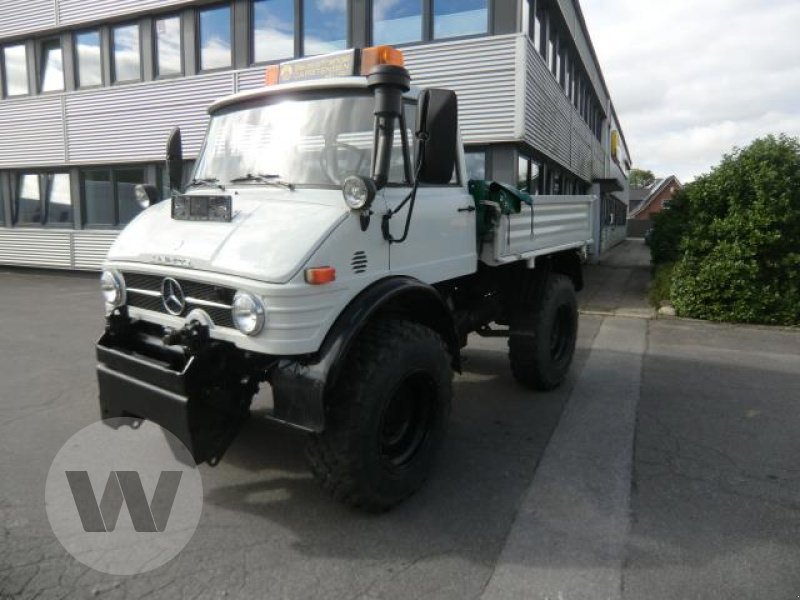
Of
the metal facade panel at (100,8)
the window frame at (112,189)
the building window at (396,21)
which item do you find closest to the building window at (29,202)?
the window frame at (112,189)

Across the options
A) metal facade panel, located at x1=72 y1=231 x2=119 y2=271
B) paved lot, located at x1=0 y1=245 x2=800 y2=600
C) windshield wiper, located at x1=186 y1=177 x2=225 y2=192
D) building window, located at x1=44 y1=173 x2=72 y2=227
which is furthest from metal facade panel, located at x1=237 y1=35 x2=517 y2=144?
building window, located at x1=44 y1=173 x2=72 y2=227

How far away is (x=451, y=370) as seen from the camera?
3.58 meters

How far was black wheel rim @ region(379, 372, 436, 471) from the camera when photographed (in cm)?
338

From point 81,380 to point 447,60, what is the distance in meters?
7.89

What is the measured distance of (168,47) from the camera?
13695 mm

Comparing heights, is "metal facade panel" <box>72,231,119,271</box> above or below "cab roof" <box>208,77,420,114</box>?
below

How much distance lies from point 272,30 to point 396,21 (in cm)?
301

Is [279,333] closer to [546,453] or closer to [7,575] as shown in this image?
[7,575]

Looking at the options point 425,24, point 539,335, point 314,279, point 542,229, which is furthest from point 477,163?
point 314,279

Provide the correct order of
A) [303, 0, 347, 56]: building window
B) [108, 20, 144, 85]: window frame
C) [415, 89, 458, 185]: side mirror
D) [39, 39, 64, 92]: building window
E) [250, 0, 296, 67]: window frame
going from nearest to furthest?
[415, 89, 458, 185]: side mirror < [303, 0, 347, 56]: building window < [250, 0, 296, 67]: window frame < [108, 20, 144, 85]: window frame < [39, 39, 64, 92]: building window

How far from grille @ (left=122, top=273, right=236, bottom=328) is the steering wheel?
3.14 ft

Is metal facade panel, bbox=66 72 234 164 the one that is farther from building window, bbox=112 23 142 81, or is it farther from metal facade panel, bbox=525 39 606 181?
metal facade panel, bbox=525 39 606 181

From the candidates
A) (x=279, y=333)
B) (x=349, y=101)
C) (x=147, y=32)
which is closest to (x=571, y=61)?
(x=147, y=32)

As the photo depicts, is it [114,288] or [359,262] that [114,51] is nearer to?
[114,288]
